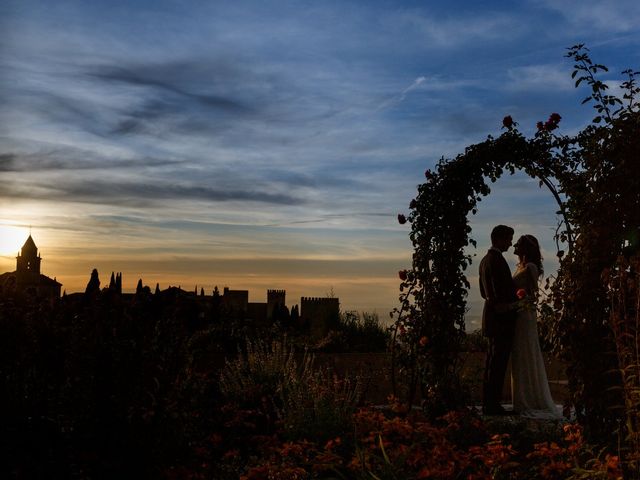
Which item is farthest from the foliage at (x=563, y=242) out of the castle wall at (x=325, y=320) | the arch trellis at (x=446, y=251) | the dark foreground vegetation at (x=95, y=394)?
the castle wall at (x=325, y=320)

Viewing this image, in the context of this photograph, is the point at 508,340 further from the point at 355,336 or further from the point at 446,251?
the point at 355,336

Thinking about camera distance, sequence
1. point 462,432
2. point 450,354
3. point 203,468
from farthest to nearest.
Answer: point 450,354
point 462,432
point 203,468

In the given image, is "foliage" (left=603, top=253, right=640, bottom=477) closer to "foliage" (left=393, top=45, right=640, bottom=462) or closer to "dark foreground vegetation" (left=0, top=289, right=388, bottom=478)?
"foliage" (left=393, top=45, right=640, bottom=462)

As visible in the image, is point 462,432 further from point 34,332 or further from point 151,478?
point 34,332

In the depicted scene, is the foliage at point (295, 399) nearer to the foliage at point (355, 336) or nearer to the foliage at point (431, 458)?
the foliage at point (431, 458)

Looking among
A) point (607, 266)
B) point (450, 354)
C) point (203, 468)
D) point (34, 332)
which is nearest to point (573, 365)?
point (607, 266)

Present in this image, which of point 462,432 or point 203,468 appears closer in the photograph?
point 203,468

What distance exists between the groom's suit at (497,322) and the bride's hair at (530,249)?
482 millimetres

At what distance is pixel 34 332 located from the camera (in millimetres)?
5773

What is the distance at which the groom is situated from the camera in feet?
28.7

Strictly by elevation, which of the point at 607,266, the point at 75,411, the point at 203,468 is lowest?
the point at 203,468

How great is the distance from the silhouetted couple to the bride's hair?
0.47 ft

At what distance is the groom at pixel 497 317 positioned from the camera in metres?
8.73

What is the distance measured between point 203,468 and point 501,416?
4.11 metres
